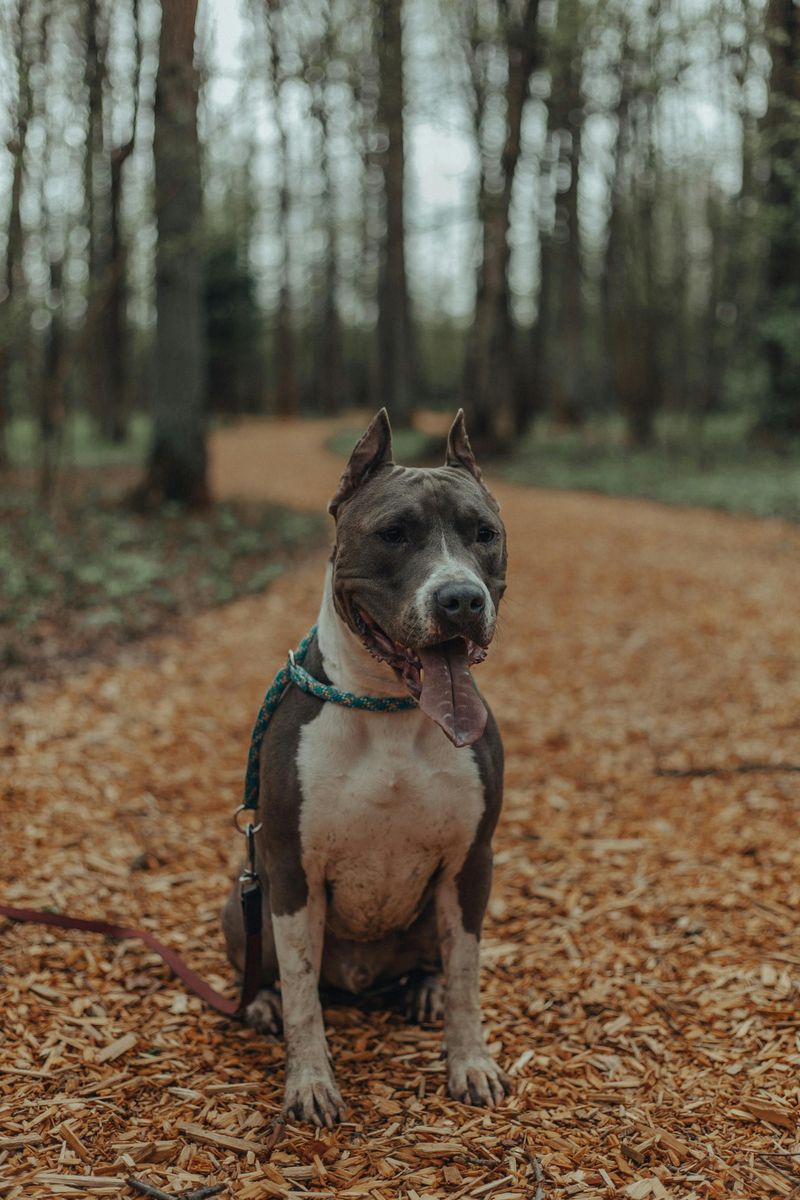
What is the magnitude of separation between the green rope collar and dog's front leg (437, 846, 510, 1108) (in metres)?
0.53

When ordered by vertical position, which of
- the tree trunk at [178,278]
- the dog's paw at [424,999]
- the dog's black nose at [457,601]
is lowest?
the dog's paw at [424,999]

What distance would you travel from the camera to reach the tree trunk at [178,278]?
33.2ft

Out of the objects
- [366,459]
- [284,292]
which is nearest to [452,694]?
[366,459]

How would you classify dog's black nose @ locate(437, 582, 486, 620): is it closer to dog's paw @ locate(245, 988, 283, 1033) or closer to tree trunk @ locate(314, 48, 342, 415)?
dog's paw @ locate(245, 988, 283, 1033)

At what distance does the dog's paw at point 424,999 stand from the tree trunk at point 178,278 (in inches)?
336

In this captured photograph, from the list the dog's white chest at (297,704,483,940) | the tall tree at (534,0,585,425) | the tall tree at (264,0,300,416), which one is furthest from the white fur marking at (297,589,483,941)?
the tall tree at (264,0,300,416)

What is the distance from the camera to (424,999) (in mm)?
3326

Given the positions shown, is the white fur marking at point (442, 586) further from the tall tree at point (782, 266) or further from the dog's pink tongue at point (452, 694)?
Result: the tall tree at point (782, 266)

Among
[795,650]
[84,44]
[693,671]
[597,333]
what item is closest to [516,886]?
[693,671]

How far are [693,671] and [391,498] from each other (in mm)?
4990

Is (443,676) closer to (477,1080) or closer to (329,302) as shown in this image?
(477,1080)

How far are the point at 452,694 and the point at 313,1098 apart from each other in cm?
120

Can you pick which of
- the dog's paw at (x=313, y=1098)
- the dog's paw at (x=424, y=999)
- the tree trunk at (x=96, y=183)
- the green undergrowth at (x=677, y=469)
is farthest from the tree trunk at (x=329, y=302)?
the dog's paw at (x=313, y=1098)

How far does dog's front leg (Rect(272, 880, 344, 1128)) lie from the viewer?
2.78m
